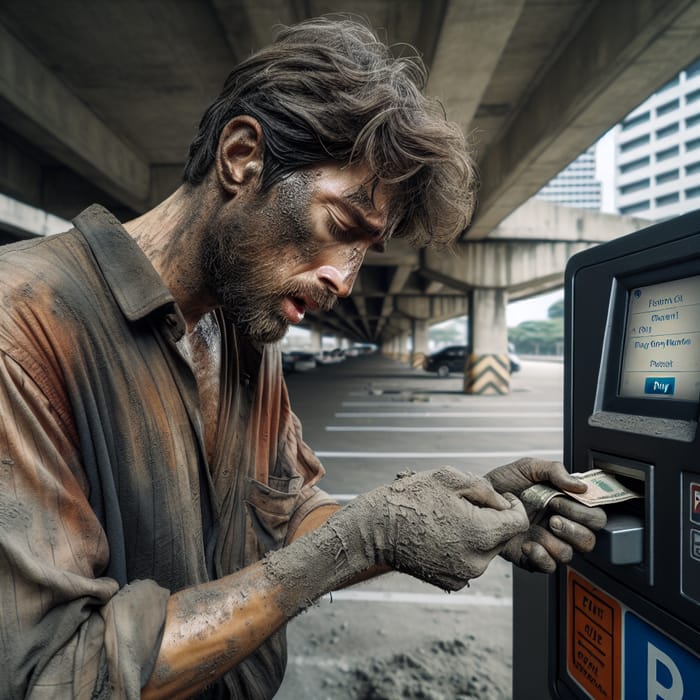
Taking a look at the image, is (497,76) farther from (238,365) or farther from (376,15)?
(238,365)

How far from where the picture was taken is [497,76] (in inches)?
193

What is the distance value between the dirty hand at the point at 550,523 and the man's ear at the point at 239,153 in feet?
2.89

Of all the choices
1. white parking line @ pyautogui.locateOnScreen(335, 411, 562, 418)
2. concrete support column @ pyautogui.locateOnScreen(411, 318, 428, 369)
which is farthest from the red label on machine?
concrete support column @ pyautogui.locateOnScreen(411, 318, 428, 369)

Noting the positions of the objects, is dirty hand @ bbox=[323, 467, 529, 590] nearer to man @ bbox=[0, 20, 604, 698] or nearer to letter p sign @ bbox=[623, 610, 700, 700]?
man @ bbox=[0, 20, 604, 698]

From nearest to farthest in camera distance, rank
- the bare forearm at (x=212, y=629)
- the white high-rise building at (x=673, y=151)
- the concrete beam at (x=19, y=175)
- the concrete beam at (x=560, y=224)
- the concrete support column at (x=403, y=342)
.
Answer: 1. the bare forearm at (x=212, y=629)
2. the white high-rise building at (x=673, y=151)
3. the concrete beam at (x=19, y=175)
4. the concrete beam at (x=560, y=224)
5. the concrete support column at (x=403, y=342)

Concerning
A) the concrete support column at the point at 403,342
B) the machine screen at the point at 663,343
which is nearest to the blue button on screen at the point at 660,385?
the machine screen at the point at 663,343

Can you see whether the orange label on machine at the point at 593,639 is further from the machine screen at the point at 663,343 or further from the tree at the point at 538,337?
the tree at the point at 538,337

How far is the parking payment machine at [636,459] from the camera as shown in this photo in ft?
2.74

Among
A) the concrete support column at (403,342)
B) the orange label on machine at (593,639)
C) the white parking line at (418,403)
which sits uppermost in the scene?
the concrete support column at (403,342)

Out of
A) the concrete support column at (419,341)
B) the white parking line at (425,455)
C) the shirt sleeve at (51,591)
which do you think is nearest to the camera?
the shirt sleeve at (51,591)

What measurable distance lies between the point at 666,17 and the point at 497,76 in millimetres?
1837

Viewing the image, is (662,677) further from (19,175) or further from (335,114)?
(19,175)

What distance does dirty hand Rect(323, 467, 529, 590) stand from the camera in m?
0.94

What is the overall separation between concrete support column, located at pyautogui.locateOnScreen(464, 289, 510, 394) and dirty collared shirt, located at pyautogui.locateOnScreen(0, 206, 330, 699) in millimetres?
11544
